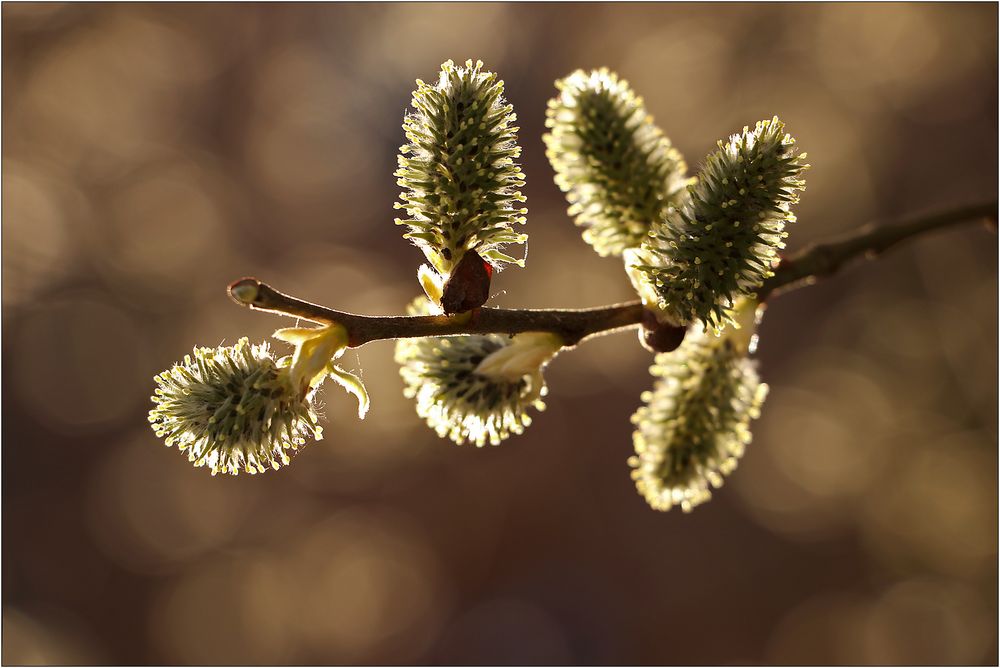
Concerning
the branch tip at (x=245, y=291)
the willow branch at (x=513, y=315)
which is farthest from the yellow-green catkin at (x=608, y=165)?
the branch tip at (x=245, y=291)

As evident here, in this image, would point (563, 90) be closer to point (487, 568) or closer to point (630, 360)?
point (630, 360)

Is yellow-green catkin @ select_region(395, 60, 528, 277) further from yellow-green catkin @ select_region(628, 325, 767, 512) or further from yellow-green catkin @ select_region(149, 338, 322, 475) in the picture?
yellow-green catkin @ select_region(628, 325, 767, 512)

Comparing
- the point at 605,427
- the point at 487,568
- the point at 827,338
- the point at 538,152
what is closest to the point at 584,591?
the point at 487,568

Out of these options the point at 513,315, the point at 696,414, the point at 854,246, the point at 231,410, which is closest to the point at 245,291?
the point at 231,410

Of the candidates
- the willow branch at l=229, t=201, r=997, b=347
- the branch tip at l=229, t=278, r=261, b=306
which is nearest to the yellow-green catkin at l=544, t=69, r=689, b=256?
the willow branch at l=229, t=201, r=997, b=347

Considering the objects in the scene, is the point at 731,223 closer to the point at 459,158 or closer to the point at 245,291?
the point at 459,158

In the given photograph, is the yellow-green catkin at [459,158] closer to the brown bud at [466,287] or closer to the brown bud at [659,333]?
→ the brown bud at [466,287]

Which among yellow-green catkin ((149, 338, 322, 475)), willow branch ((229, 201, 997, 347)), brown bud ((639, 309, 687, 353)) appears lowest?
yellow-green catkin ((149, 338, 322, 475))
